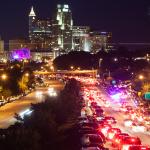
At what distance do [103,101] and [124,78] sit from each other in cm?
5969

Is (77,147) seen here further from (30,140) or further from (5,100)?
(5,100)

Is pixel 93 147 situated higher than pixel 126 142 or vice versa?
pixel 93 147

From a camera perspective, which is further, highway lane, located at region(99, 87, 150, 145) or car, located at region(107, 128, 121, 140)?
highway lane, located at region(99, 87, 150, 145)

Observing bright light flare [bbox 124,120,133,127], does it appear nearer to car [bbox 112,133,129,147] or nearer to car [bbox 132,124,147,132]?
car [bbox 132,124,147,132]

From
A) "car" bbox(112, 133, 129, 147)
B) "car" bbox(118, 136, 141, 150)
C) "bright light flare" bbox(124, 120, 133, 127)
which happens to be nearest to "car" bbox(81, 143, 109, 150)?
"car" bbox(118, 136, 141, 150)

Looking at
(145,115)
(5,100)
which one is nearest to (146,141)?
(145,115)

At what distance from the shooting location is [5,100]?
7906 centimetres

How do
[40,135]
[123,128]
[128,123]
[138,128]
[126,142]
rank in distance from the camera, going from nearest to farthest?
[40,135], [126,142], [138,128], [123,128], [128,123]

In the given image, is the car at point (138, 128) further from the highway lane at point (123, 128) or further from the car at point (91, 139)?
the car at point (91, 139)

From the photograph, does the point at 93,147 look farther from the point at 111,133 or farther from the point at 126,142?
the point at 111,133

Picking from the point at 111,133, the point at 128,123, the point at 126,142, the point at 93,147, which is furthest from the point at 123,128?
the point at 93,147

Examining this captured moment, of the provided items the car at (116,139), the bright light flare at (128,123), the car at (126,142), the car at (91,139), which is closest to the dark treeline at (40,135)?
the car at (91,139)

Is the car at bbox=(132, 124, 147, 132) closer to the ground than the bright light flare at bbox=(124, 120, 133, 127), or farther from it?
farther from it

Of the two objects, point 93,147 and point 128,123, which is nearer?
point 93,147
